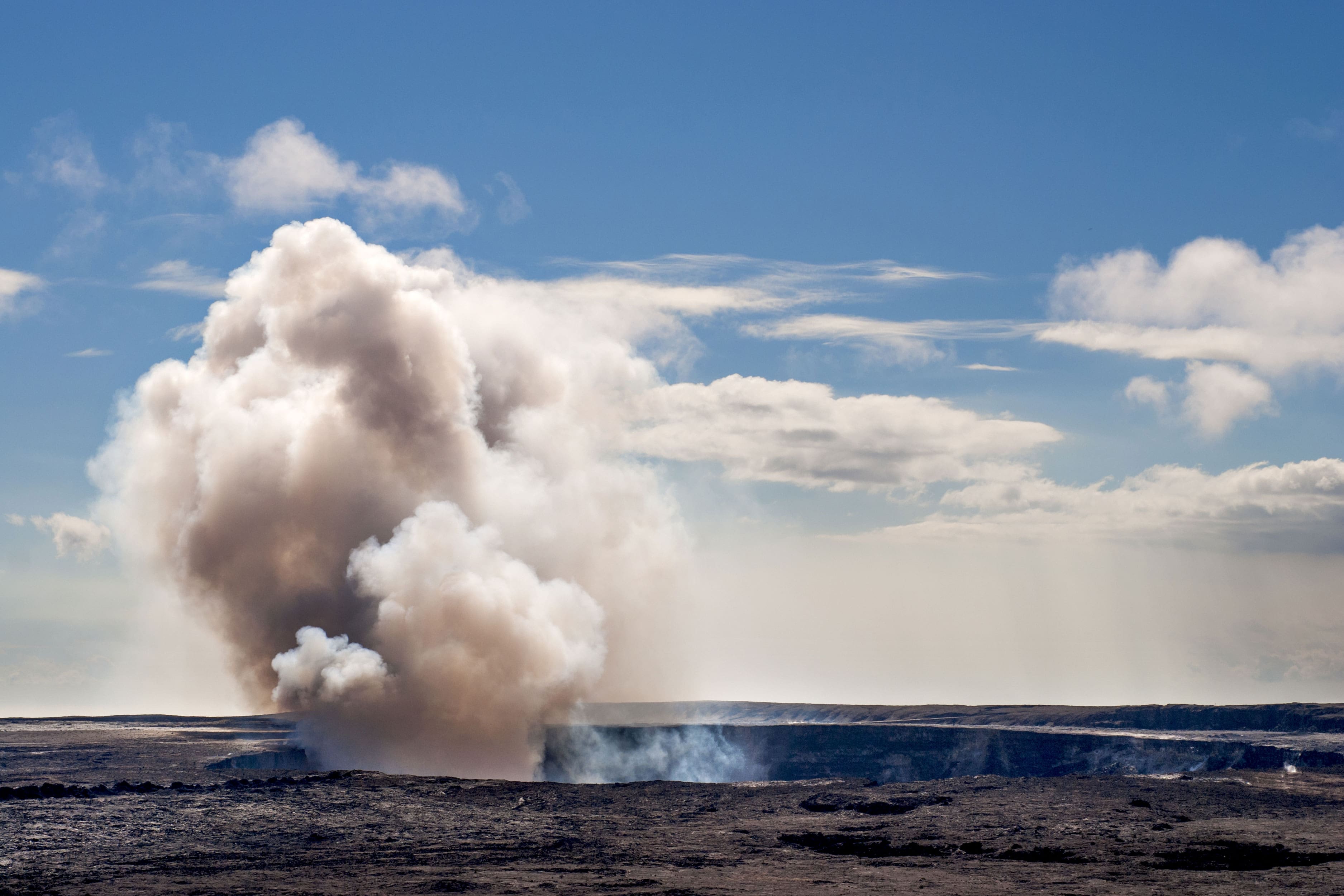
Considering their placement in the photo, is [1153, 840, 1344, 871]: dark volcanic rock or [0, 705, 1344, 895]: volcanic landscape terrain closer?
[0, 705, 1344, 895]: volcanic landscape terrain

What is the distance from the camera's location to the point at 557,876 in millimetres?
21453

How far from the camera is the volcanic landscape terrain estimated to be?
20.9 m

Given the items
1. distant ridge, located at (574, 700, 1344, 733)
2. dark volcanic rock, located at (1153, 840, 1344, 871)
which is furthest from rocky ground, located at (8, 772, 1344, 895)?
distant ridge, located at (574, 700, 1344, 733)

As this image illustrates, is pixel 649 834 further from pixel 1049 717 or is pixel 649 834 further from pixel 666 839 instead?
pixel 1049 717

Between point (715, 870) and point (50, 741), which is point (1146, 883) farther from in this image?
point (50, 741)

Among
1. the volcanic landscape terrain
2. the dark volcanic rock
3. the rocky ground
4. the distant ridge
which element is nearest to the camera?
the rocky ground

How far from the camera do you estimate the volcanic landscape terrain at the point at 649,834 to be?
20.9 metres

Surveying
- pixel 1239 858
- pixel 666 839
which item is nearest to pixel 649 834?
pixel 666 839

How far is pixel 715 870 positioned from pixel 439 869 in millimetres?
4947

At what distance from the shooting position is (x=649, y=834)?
A: 89.2 ft

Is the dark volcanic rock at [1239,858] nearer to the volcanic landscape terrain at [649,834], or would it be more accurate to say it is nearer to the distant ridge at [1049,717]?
the volcanic landscape terrain at [649,834]

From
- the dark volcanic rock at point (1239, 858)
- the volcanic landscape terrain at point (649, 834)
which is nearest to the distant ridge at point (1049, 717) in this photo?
the volcanic landscape terrain at point (649, 834)

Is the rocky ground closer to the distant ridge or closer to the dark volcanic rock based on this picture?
the dark volcanic rock

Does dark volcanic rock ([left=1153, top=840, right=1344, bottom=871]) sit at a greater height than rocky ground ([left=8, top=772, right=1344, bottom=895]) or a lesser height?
lesser
